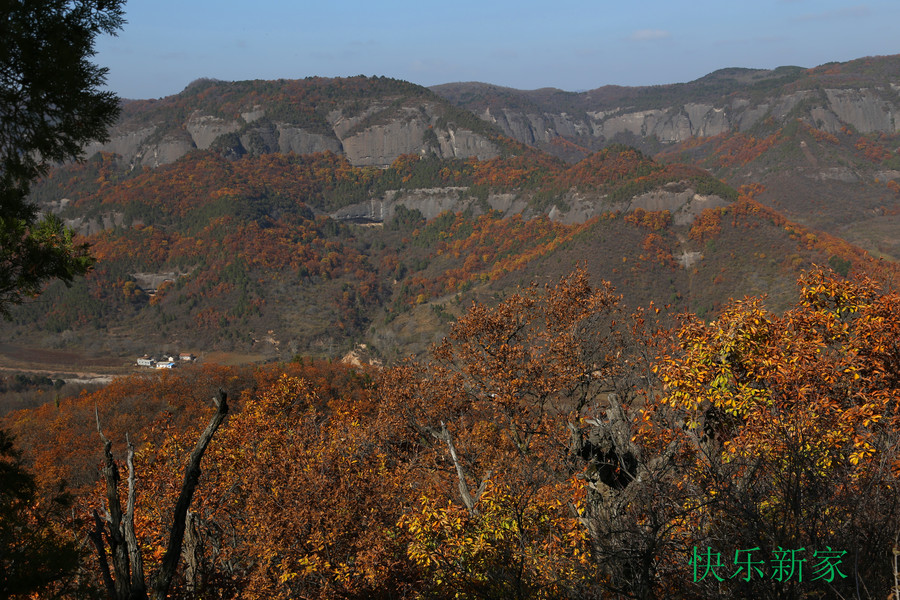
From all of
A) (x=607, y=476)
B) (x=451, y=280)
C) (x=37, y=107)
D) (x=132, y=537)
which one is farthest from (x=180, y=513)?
(x=451, y=280)

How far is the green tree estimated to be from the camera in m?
9.05

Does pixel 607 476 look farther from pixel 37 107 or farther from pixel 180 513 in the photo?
pixel 37 107

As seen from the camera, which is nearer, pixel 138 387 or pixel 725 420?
pixel 725 420

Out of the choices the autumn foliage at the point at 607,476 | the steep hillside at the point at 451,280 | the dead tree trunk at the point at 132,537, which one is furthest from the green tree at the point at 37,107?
the steep hillside at the point at 451,280

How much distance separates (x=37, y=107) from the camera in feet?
→ 30.8

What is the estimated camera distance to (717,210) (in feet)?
490

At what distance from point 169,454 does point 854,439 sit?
81.2ft

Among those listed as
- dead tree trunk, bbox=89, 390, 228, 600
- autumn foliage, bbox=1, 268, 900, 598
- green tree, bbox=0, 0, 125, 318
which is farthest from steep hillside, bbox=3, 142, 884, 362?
dead tree trunk, bbox=89, 390, 228, 600

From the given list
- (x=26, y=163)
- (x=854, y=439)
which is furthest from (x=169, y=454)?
(x=854, y=439)

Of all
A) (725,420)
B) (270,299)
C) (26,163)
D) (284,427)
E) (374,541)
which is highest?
(26,163)

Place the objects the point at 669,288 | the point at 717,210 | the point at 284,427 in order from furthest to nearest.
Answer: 1. the point at 717,210
2. the point at 669,288
3. the point at 284,427

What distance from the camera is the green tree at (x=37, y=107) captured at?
9055 millimetres

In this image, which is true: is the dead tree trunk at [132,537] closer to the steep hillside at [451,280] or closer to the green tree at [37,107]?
the green tree at [37,107]

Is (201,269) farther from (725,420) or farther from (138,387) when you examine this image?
(725,420)
